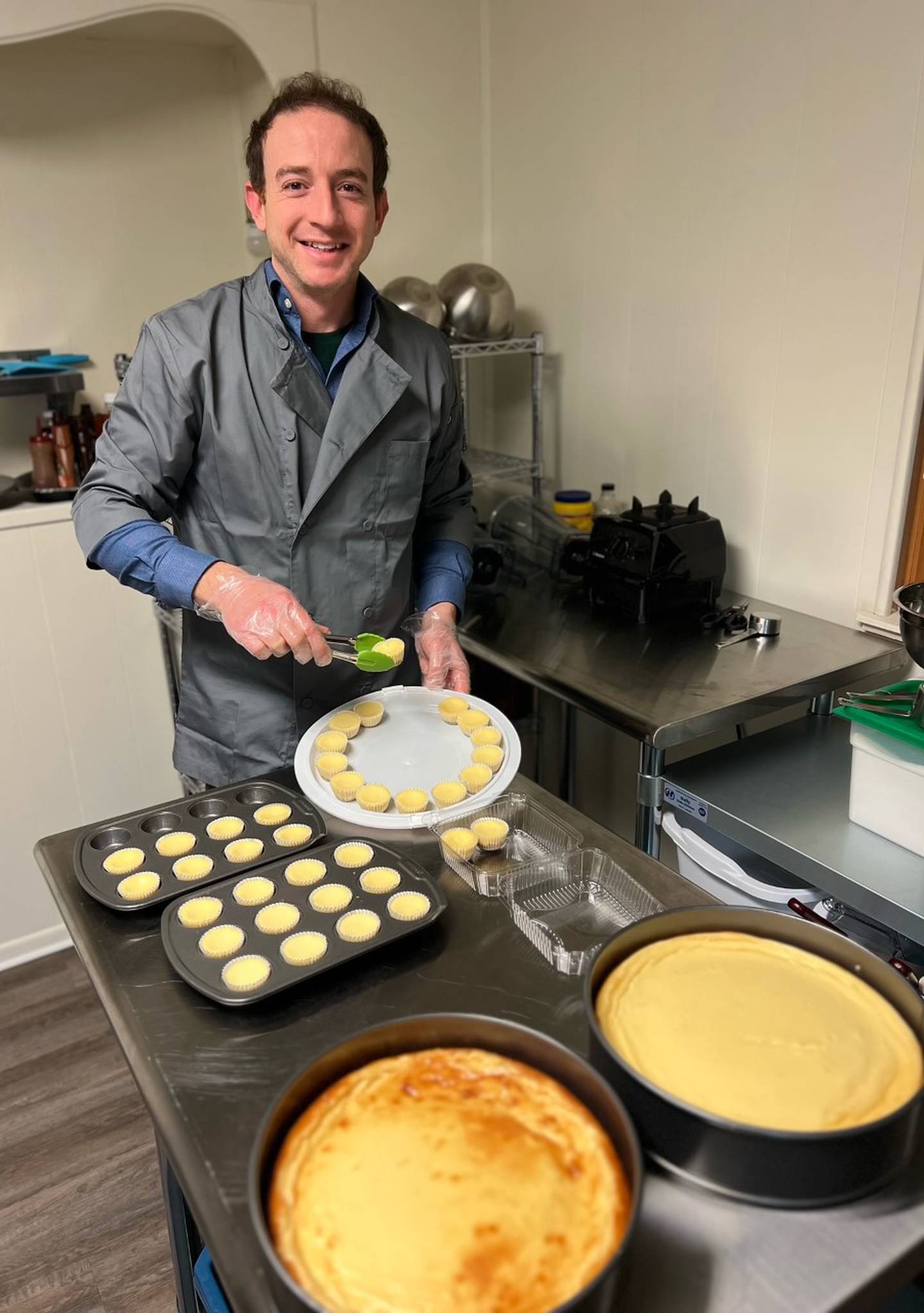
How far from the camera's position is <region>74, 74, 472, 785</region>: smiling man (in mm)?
1326

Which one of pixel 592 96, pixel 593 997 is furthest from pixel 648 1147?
pixel 592 96

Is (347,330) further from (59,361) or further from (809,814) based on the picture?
(59,361)

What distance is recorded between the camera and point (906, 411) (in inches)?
66.3

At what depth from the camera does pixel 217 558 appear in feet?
4.82

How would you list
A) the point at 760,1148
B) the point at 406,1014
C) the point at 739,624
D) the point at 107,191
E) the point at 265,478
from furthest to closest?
the point at 107,191 → the point at 739,624 → the point at 265,478 → the point at 406,1014 → the point at 760,1148

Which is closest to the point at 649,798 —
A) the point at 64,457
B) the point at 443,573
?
the point at 443,573

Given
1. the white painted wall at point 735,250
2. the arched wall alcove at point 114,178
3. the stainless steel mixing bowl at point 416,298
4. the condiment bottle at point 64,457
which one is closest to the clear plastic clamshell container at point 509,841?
the white painted wall at point 735,250

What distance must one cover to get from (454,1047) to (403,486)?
101 cm

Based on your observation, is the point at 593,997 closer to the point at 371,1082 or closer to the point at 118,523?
the point at 371,1082

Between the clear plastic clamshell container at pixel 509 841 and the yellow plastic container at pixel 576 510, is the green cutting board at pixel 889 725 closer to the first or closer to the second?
the clear plastic clamshell container at pixel 509 841

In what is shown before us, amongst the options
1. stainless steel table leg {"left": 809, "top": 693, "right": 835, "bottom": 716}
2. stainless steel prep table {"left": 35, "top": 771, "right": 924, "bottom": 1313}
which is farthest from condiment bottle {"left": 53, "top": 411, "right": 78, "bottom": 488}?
stainless steel table leg {"left": 809, "top": 693, "right": 835, "bottom": 716}

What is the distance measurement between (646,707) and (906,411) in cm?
71

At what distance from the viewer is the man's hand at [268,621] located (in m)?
1.18

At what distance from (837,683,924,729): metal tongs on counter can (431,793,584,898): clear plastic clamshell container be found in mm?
514
